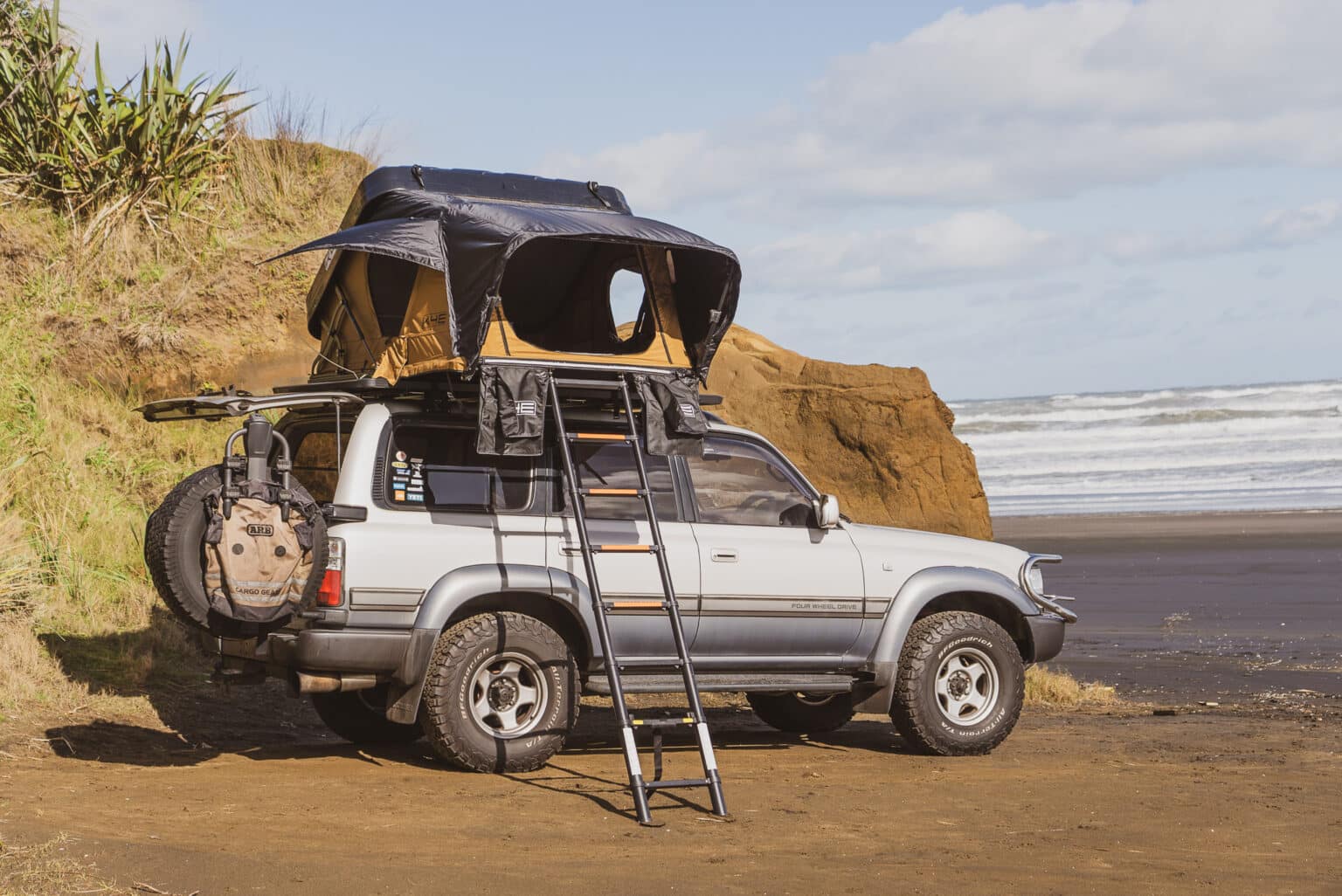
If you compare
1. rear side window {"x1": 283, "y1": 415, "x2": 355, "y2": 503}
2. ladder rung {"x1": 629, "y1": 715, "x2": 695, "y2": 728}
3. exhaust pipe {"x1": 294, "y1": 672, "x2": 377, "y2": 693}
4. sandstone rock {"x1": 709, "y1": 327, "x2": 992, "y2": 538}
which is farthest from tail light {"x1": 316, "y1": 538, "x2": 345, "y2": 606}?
sandstone rock {"x1": 709, "y1": 327, "x2": 992, "y2": 538}

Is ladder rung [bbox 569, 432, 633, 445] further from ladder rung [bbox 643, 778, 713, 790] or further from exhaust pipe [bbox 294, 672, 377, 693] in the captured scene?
ladder rung [bbox 643, 778, 713, 790]

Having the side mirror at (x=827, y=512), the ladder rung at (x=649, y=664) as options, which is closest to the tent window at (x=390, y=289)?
the ladder rung at (x=649, y=664)

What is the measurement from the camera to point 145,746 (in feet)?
29.2

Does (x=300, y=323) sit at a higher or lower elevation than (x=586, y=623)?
higher

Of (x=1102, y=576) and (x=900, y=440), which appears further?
(x=1102, y=576)

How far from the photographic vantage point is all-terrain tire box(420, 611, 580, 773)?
770cm

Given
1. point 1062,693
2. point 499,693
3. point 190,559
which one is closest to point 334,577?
point 190,559

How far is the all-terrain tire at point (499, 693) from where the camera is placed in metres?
7.70

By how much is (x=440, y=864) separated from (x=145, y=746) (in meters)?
3.72

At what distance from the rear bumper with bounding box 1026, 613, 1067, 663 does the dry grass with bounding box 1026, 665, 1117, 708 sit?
82.4 inches

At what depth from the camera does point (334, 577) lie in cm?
744

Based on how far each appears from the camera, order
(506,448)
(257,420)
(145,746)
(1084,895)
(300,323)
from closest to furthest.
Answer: (1084,895), (257,420), (506,448), (145,746), (300,323)

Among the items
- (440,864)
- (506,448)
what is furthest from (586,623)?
(440,864)

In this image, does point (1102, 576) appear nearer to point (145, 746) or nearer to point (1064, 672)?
point (1064, 672)
